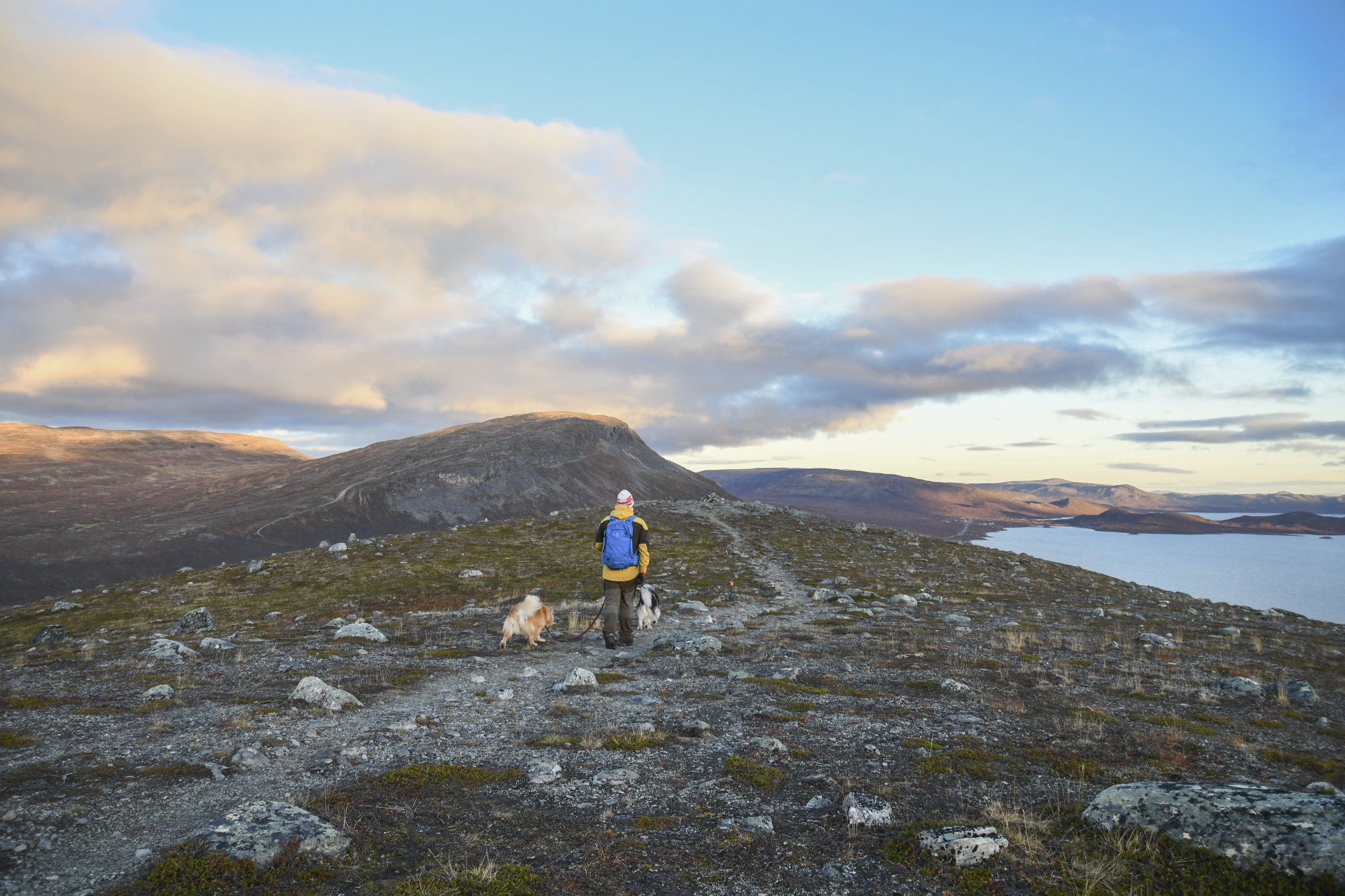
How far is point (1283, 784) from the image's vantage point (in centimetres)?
927

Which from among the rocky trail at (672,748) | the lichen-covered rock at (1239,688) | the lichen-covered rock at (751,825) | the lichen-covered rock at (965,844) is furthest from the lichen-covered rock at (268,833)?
the lichen-covered rock at (1239,688)

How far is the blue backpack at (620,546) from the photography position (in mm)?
19594

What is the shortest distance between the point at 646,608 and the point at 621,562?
11.7 ft

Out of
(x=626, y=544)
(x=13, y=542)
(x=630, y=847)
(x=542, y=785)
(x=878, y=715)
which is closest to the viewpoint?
(x=630, y=847)

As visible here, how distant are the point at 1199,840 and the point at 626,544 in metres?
14.7

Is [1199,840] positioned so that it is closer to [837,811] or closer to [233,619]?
[837,811]

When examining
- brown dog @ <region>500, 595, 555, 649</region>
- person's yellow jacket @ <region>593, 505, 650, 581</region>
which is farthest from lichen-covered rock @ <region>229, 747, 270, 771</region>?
person's yellow jacket @ <region>593, 505, 650, 581</region>

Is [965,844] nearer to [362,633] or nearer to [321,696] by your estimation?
[321,696]

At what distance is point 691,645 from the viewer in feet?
62.8

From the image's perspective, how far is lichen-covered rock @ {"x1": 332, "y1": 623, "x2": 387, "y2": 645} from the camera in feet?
68.2

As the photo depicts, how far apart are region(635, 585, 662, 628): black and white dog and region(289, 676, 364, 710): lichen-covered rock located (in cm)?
1052

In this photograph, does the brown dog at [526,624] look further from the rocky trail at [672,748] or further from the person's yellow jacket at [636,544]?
the person's yellow jacket at [636,544]

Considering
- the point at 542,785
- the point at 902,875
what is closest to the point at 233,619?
the point at 542,785

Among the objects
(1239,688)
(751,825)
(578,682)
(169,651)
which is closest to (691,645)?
(578,682)
